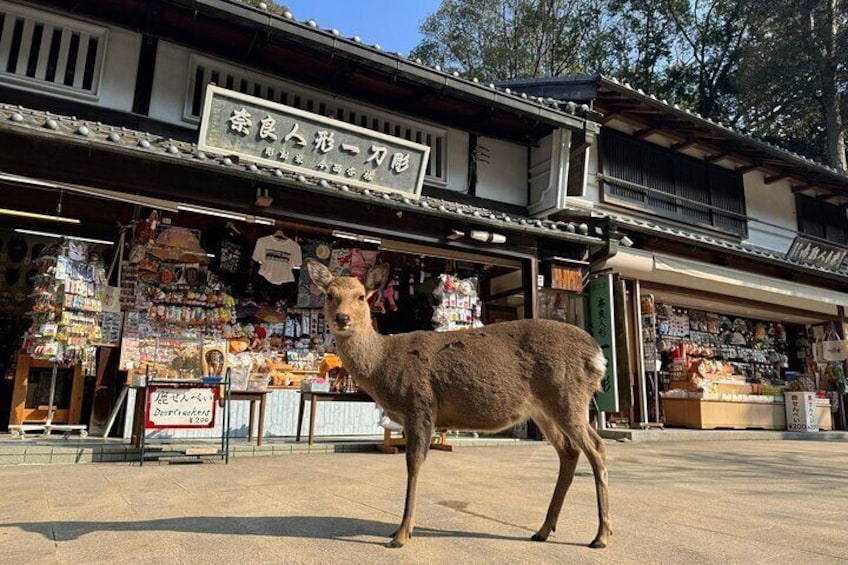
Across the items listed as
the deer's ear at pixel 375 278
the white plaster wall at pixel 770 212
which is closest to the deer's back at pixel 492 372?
the deer's ear at pixel 375 278

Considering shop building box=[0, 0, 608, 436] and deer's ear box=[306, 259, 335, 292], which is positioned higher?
shop building box=[0, 0, 608, 436]

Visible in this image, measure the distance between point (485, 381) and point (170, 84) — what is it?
7923 mm

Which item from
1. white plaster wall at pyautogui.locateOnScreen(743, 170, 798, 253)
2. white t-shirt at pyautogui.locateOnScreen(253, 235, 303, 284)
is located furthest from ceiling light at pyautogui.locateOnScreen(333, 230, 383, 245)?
white plaster wall at pyautogui.locateOnScreen(743, 170, 798, 253)

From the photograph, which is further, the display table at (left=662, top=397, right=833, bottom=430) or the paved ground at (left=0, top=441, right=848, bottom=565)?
the display table at (left=662, top=397, right=833, bottom=430)

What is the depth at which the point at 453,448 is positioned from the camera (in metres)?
9.07

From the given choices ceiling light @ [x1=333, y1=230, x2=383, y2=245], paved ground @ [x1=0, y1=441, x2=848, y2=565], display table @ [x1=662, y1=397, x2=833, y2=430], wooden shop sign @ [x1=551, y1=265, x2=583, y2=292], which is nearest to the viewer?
paved ground @ [x1=0, y1=441, x2=848, y2=565]

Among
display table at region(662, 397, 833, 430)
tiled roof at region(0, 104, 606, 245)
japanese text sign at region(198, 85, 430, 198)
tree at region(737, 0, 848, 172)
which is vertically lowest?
display table at region(662, 397, 833, 430)

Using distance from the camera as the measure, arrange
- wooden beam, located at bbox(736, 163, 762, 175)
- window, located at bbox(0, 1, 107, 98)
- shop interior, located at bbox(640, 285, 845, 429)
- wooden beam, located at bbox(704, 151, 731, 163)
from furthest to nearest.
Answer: wooden beam, located at bbox(736, 163, 762, 175)
wooden beam, located at bbox(704, 151, 731, 163)
shop interior, located at bbox(640, 285, 845, 429)
window, located at bbox(0, 1, 107, 98)

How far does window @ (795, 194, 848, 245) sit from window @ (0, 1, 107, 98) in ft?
64.0

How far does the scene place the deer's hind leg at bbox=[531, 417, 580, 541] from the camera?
3.64 metres

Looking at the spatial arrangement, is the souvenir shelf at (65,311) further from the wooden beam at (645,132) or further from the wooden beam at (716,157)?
the wooden beam at (716,157)

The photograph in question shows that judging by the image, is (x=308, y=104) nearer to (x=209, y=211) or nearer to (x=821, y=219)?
(x=209, y=211)

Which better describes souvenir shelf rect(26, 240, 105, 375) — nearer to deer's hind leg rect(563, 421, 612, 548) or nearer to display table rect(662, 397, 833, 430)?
deer's hind leg rect(563, 421, 612, 548)

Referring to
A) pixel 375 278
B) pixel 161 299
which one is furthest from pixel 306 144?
pixel 375 278
